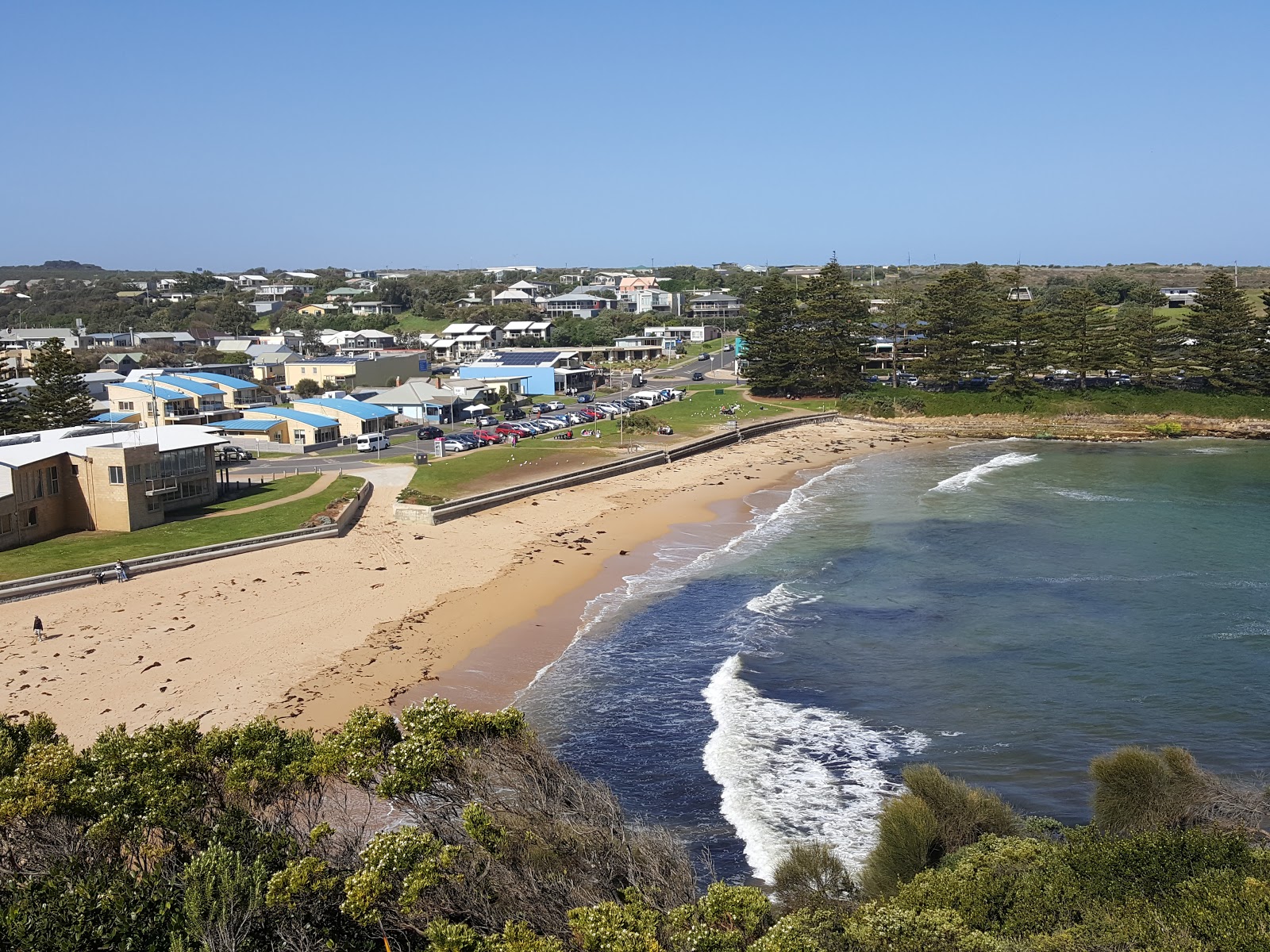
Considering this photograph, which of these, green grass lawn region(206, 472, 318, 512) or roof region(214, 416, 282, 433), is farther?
roof region(214, 416, 282, 433)

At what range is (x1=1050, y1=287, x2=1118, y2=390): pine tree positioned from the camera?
62.2m

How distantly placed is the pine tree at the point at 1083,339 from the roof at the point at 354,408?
132 ft

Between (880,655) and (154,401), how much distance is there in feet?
114

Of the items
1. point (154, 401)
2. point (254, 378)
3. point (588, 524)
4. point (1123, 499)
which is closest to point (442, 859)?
point (588, 524)

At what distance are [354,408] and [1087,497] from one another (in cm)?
3166

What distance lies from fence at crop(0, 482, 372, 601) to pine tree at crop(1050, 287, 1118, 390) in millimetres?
46980

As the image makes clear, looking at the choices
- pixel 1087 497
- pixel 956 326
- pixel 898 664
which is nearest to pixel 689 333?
pixel 956 326

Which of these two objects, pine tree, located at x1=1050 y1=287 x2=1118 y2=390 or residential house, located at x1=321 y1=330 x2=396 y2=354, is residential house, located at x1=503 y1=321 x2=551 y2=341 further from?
pine tree, located at x1=1050 y1=287 x2=1118 y2=390

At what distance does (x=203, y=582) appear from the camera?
25.0m

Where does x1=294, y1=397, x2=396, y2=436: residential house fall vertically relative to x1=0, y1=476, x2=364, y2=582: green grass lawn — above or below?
above

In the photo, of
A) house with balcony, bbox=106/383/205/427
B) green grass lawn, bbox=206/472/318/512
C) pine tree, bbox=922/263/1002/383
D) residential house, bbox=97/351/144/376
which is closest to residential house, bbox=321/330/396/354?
residential house, bbox=97/351/144/376

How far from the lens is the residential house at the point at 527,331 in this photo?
9038 cm

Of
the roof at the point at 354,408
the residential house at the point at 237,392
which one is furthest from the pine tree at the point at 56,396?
the roof at the point at 354,408

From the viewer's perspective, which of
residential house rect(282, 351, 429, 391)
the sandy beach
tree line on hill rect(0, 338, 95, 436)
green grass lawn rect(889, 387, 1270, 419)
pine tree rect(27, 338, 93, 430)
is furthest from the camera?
residential house rect(282, 351, 429, 391)
